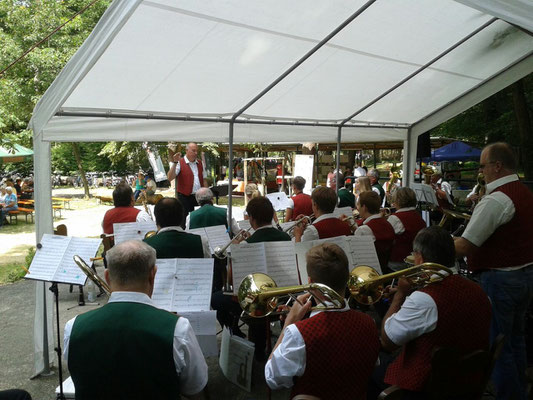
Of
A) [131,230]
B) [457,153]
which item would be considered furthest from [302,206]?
[457,153]

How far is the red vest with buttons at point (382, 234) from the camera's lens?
436 centimetres

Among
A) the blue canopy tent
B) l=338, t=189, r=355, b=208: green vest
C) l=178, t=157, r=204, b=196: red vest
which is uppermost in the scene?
the blue canopy tent

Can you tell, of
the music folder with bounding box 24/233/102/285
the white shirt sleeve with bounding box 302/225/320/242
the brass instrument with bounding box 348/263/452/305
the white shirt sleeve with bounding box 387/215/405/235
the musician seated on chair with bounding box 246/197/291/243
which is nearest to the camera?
the brass instrument with bounding box 348/263/452/305

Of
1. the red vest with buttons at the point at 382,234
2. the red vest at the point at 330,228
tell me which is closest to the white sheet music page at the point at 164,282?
the red vest at the point at 330,228

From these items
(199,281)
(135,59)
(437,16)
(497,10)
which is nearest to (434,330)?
(199,281)

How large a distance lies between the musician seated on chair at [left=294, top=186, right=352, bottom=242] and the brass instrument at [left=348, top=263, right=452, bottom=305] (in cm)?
130

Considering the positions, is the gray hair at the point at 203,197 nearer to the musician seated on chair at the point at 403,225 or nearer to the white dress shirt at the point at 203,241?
the white dress shirt at the point at 203,241

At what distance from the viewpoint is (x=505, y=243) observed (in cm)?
288

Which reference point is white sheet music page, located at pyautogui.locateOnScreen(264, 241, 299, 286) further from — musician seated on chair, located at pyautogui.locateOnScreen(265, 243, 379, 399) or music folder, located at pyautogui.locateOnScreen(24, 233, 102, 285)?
music folder, located at pyautogui.locateOnScreen(24, 233, 102, 285)

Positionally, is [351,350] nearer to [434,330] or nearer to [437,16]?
[434,330]

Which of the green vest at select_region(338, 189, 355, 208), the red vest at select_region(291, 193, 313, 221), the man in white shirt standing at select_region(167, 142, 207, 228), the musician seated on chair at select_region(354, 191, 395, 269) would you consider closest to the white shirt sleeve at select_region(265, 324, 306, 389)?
the musician seated on chair at select_region(354, 191, 395, 269)

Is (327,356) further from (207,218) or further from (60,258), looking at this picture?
(207,218)

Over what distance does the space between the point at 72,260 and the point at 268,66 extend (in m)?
2.67

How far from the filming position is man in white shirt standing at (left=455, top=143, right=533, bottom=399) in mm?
2818
